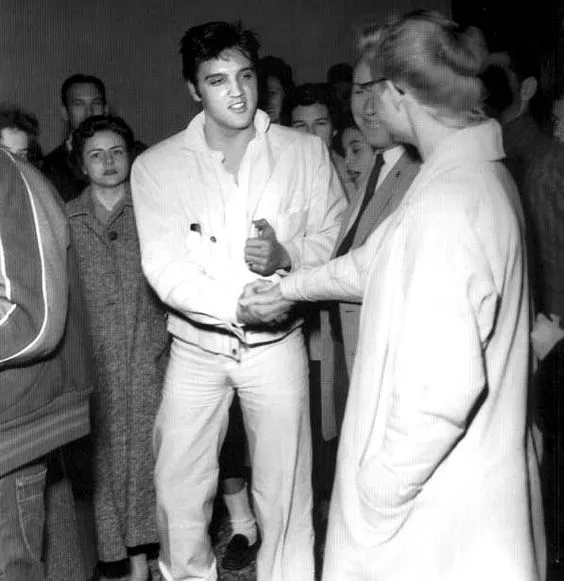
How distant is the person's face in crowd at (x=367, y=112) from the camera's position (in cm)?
203

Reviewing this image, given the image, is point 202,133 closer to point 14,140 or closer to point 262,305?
point 262,305

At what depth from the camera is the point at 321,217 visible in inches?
90.7

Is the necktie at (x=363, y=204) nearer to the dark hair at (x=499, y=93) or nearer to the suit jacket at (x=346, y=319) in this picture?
the suit jacket at (x=346, y=319)

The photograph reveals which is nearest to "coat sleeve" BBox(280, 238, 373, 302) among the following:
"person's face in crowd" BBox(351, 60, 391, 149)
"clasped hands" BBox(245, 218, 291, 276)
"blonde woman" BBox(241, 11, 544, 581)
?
"clasped hands" BBox(245, 218, 291, 276)

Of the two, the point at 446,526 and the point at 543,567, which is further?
the point at 543,567

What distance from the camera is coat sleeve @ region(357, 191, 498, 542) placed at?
127cm

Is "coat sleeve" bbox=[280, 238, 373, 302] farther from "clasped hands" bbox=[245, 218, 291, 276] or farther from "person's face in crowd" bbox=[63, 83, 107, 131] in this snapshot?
"person's face in crowd" bbox=[63, 83, 107, 131]

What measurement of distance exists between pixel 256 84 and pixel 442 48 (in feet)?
3.07

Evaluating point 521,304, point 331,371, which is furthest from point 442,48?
point 331,371

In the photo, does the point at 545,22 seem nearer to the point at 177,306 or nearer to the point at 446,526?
the point at 177,306

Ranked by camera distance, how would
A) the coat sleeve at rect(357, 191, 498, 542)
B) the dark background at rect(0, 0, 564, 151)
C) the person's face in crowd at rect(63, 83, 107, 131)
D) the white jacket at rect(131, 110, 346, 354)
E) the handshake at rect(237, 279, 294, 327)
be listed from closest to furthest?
the coat sleeve at rect(357, 191, 498, 542) < the handshake at rect(237, 279, 294, 327) < the white jacket at rect(131, 110, 346, 354) < the person's face in crowd at rect(63, 83, 107, 131) < the dark background at rect(0, 0, 564, 151)

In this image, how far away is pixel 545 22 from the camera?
316 cm

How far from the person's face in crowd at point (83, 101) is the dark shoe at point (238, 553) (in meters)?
1.56

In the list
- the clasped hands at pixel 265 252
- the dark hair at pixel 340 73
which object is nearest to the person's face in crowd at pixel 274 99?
the dark hair at pixel 340 73
